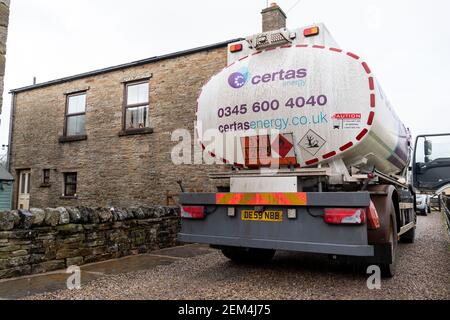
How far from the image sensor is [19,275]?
487 cm

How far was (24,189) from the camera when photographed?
50.3 feet

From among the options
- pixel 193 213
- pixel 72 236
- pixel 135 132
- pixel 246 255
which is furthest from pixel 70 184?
pixel 193 213

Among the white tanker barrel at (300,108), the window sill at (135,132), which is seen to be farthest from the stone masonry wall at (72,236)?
the window sill at (135,132)

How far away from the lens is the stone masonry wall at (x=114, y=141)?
11188 mm

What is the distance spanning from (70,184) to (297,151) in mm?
11662

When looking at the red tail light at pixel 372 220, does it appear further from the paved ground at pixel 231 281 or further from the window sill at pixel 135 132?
the window sill at pixel 135 132

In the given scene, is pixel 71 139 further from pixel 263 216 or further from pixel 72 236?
pixel 263 216

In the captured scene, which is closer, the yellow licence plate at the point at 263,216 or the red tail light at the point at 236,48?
the yellow licence plate at the point at 263,216

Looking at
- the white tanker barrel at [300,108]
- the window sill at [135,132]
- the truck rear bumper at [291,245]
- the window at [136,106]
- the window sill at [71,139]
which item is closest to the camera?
the truck rear bumper at [291,245]

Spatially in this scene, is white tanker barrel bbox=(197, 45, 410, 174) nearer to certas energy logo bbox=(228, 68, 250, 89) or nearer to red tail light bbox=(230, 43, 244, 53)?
certas energy logo bbox=(228, 68, 250, 89)

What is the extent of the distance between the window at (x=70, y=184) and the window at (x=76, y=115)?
1.59 m

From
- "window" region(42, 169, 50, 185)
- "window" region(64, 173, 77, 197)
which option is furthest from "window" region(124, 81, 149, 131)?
"window" region(42, 169, 50, 185)

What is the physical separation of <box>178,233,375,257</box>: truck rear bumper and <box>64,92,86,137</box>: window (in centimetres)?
1049
